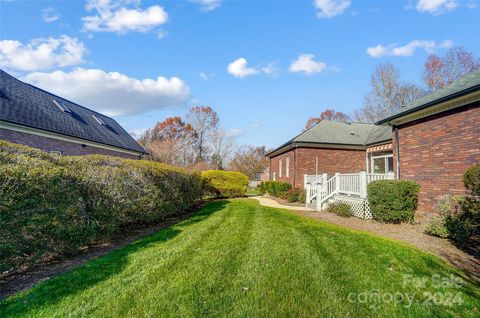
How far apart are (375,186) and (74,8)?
1204 cm

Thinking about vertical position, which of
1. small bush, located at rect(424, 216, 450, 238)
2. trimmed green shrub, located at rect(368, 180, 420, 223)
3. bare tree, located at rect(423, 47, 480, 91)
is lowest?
small bush, located at rect(424, 216, 450, 238)

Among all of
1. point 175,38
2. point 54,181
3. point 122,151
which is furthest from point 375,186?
point 122,151

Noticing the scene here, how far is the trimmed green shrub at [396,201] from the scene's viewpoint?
771 cm

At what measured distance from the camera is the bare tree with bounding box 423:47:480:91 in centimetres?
2411

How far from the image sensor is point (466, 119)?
668 centimetres

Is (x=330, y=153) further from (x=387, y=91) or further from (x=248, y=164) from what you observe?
(x=248, y=164)

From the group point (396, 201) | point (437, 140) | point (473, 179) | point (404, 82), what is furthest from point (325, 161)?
point (404, 82)

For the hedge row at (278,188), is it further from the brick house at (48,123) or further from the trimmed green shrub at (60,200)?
the brick house at (48,123)

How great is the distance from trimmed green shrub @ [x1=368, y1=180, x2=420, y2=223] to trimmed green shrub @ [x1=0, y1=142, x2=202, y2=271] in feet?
24.0

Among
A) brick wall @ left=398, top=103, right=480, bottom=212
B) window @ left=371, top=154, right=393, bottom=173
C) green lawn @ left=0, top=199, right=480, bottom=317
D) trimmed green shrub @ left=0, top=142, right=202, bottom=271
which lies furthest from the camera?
window @ left=371, top=154, right=393, bottom=173

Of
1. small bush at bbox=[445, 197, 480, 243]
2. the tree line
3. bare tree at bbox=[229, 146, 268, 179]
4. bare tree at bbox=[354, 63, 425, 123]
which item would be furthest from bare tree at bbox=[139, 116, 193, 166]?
bare tree at bbox=[354, 63, 425, 123]

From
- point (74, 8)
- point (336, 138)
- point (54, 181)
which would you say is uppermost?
point (74, 8)

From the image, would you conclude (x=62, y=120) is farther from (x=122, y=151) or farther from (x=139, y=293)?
(x=139, y=293)

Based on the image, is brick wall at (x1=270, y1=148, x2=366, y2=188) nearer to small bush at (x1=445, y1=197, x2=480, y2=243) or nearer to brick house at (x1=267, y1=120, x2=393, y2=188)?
brick house at (x1=267, y1=120, x2=393, y2=188)
